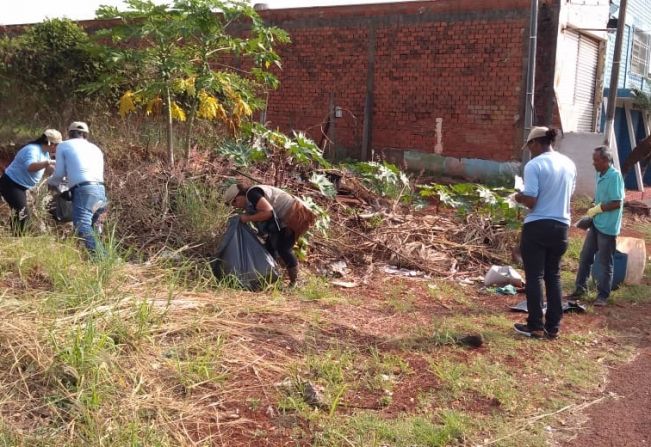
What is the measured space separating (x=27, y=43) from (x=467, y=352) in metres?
8.83

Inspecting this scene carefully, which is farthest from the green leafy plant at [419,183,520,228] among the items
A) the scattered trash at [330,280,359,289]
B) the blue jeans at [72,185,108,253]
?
the blue jeans at [72,185,108,253]

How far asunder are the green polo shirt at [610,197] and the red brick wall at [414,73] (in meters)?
7.03

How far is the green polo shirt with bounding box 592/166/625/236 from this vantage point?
6461mm

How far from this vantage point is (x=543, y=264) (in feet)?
17.7

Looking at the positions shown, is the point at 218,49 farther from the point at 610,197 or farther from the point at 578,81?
the point at 578,81

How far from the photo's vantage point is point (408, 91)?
48.3ft

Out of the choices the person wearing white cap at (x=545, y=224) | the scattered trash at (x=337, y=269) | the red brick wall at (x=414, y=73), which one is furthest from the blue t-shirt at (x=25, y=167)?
the red brick wall at (x=414, y=73)

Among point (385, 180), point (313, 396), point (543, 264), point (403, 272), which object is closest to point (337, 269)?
point (403, 272)

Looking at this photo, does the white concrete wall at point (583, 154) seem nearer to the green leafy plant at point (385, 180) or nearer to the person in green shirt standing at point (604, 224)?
the green leafy plant at point (385, 180)

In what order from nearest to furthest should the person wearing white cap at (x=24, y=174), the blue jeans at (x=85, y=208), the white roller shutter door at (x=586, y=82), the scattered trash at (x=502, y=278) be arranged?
the blue jeans at (x=85, y=208)
the person wearing white cap at (x=24, y=174)
the scattered trash at (x=502, y=278)
the white roller shutter door at (x=586, y=82)

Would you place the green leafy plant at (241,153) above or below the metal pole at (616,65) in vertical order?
below

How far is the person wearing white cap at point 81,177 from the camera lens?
20.5 ft

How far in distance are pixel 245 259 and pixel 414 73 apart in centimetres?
961

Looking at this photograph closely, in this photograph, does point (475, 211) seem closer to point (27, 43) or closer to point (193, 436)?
point (193, 436)
